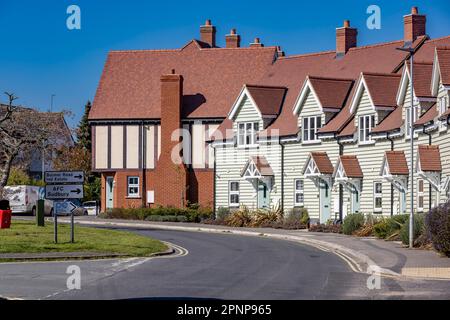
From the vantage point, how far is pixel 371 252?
104ft

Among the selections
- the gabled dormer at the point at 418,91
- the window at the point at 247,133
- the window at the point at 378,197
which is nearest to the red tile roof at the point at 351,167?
the window at the point at 378,197

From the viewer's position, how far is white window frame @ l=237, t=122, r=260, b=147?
184ft

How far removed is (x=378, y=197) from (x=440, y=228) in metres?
16.8

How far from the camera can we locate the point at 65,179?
33375mm

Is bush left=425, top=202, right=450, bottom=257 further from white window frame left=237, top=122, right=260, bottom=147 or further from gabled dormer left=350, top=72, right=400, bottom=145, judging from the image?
white window frame left=237, top=122, right=260, bottom=147

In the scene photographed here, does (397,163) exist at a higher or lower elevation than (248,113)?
lower

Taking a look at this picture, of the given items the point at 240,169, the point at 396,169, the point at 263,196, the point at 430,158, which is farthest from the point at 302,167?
the point at 430,158

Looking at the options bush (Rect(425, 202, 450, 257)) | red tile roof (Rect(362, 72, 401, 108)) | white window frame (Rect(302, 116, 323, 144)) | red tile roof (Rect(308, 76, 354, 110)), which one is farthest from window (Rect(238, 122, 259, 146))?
bush (Rect(425, 202, 450, 257))

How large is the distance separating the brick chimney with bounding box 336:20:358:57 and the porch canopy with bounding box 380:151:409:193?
15476 millimetres

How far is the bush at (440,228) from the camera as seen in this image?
28511 millimetres

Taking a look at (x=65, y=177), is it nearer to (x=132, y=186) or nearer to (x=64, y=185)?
(x=64, y=185)

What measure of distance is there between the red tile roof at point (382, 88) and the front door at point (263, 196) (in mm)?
11144
